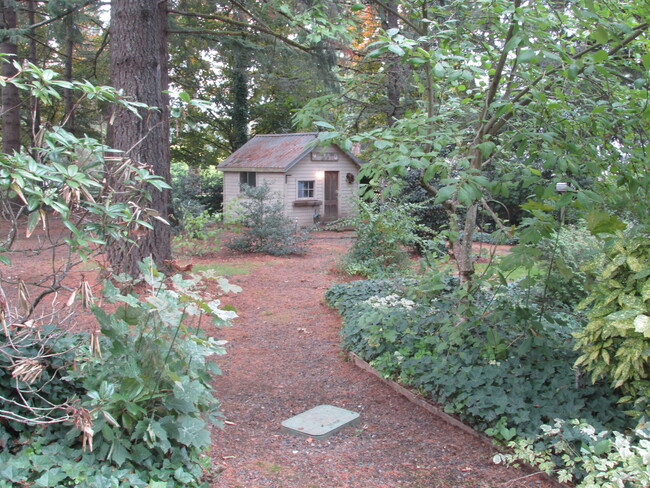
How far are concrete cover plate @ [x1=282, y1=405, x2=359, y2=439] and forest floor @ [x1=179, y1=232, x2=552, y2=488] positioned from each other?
5 centimetres

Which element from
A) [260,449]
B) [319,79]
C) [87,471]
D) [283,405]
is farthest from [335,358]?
[319,79]

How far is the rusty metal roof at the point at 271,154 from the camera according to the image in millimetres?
16500

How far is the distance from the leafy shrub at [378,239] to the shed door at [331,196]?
27.6ft

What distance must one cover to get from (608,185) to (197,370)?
2.93 metres

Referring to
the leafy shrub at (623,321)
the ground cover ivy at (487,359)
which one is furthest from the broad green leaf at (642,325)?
the ground cover ivy at (487,359)

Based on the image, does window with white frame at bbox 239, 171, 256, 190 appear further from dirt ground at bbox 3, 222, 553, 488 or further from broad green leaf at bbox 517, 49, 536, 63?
broad green leaf at bbox 517, 49, 536, 63

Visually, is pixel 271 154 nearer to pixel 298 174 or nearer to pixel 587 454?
pixel 298 174

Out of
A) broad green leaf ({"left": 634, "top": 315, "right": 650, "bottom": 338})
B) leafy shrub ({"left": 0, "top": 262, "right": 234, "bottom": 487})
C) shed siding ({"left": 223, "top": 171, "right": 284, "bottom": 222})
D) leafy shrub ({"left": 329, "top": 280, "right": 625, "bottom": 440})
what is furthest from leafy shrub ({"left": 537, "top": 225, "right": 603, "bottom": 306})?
shed siding ({"left": 223, "top": 171, "right": 284, "bottom": 222})

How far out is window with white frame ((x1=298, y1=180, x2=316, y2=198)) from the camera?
1727 centimetres

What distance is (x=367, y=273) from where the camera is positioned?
29.0 feet

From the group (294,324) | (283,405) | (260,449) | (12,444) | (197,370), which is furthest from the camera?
(294,324)

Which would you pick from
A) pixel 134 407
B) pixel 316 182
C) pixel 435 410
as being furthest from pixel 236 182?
pixel 134 407

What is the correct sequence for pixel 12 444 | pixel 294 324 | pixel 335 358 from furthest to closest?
pixel 294 324, pixel 335 358, pixel 12 444

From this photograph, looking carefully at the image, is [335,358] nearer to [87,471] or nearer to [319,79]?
[87,471]
